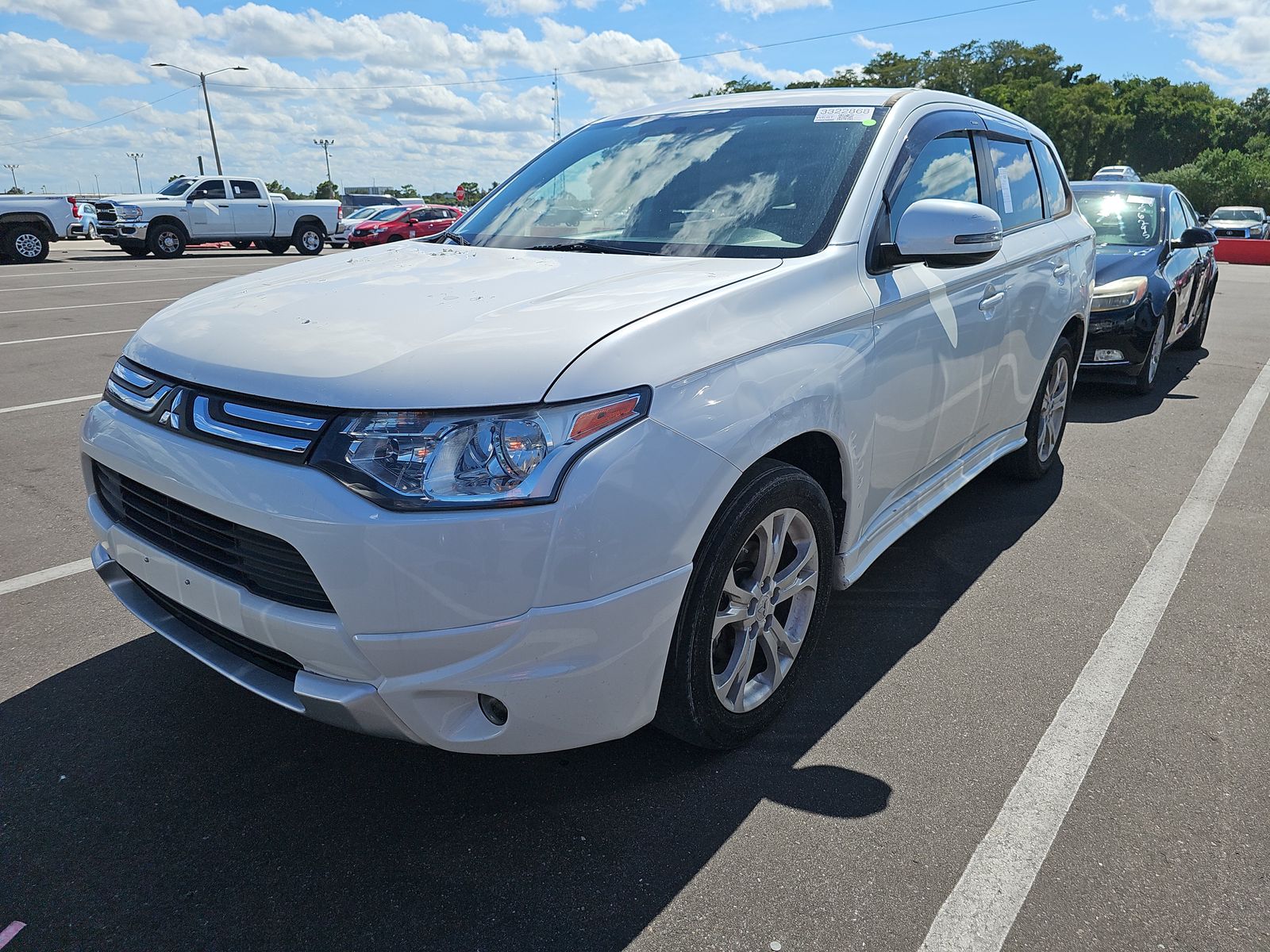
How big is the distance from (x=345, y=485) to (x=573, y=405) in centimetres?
50

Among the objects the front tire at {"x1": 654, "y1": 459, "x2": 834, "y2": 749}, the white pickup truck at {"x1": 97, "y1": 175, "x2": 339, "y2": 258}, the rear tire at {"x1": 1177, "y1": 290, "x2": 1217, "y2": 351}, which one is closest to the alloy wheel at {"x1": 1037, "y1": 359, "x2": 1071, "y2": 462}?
the front tire at {"x1": 654, "y1": 459, "x2": 834, "y2": 749}

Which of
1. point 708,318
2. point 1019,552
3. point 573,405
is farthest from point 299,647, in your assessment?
point 1019,552

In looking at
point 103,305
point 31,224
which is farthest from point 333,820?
point 31,224

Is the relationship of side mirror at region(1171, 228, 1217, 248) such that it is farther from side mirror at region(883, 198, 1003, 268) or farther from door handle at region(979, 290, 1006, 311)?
side mirror at region(883, 198, 1003, 268)

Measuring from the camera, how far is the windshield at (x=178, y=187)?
74.5 ft

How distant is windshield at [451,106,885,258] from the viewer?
2.88 m

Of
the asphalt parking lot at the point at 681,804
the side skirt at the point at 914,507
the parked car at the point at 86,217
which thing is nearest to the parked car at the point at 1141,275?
the side skirt at the point at 914,507

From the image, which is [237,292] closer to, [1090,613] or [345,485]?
[345,485]

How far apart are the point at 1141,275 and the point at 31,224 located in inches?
840

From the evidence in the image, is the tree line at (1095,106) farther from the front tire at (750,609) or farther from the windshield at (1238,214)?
the front tire at (750,609)

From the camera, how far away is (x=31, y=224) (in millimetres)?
19781

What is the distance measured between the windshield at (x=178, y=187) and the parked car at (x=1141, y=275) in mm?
20903

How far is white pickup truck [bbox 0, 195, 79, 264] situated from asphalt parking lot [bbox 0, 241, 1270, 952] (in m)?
19.7

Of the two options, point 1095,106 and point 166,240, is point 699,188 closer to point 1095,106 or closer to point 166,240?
point 166,240
